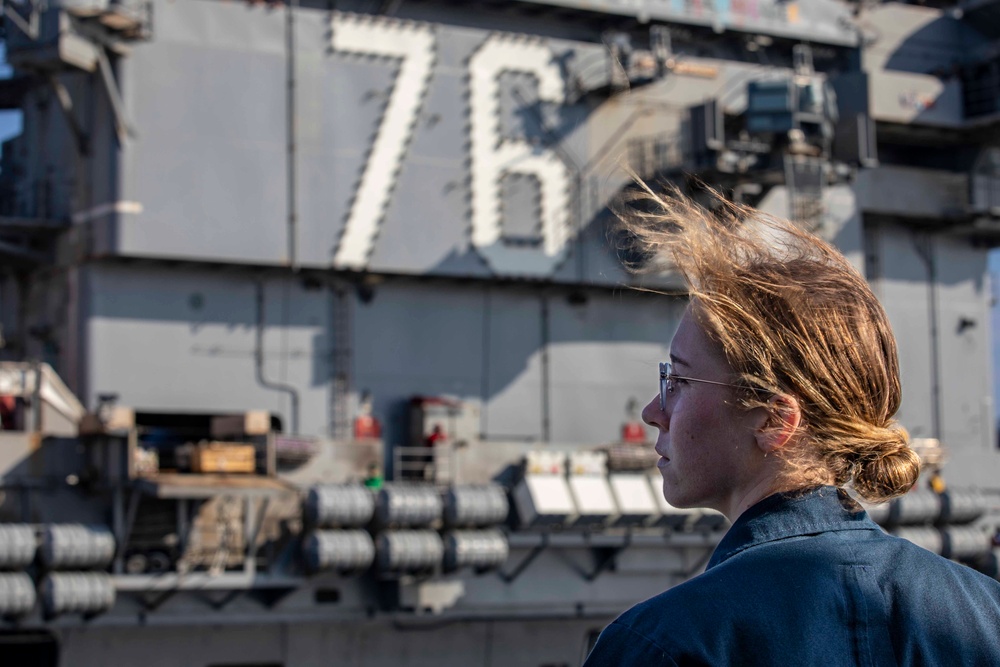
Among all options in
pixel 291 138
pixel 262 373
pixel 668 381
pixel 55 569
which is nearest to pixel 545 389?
pixel 262 373

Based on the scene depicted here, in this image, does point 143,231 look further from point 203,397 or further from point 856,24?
point 856,24

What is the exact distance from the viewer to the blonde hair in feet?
7.58

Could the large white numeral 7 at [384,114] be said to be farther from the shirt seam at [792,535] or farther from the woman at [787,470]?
the shirt seam at [792,535]

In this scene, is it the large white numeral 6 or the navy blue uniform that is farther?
the large white numeral 6

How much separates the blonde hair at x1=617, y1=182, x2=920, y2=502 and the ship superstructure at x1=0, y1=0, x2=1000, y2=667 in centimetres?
1376

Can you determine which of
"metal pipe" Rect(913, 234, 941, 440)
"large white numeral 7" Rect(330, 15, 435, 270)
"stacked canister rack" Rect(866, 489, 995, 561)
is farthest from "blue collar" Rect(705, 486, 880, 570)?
"metal pipe" Rect(913, 234, 941, 440)

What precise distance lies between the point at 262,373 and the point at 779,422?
16.3 meters

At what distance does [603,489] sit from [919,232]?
361 inches

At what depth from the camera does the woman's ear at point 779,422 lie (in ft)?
7.59

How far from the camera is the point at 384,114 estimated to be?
1894 centimetres

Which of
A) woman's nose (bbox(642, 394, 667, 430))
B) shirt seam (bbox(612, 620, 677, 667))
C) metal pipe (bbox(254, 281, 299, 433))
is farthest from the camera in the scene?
metal pipe (bbox(254, 281, 299, 433))

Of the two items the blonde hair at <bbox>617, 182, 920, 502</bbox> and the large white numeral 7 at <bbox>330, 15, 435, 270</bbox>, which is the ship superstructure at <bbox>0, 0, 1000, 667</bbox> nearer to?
the large white numeral 7 at <bbox>330, 15, 435, 270</bbox>

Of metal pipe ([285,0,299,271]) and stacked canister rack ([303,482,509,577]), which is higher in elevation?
metal pipe ([285,0,299,271])

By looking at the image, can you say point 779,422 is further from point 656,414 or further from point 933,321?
point 933,321
